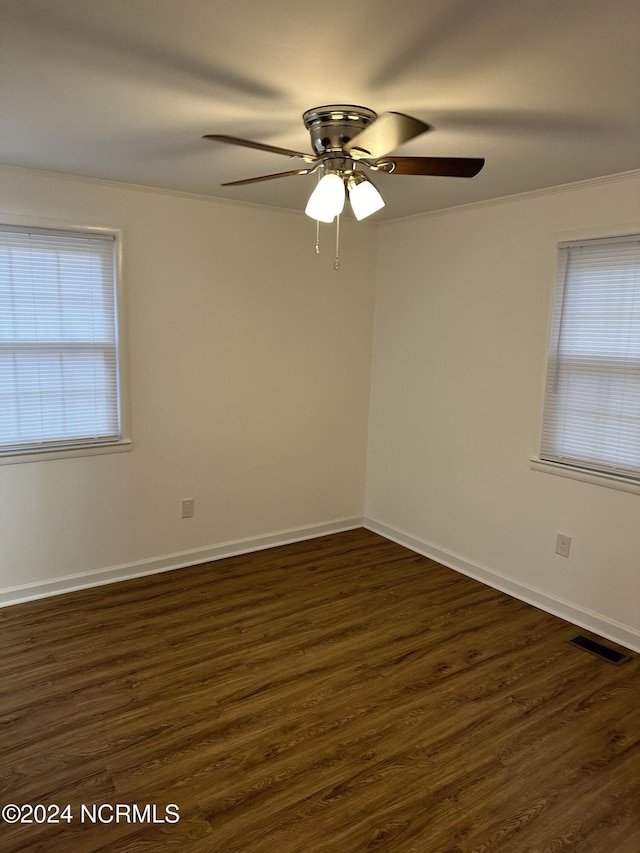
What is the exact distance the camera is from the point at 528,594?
3.44 metres

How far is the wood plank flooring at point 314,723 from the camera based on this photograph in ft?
6.16

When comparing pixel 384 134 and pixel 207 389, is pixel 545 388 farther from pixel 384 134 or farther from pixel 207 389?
pixel 207 389

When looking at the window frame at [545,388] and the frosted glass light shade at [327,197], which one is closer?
the frosted glass light shade at [327,197]

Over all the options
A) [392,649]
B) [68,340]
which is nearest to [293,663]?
[392,649]

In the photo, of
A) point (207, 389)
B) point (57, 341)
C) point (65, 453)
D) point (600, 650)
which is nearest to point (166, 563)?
point (65, 453)

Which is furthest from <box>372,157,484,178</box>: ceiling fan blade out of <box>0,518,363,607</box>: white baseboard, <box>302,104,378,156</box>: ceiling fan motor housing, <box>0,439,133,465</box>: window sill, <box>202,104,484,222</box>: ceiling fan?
<box>0,518,363,607</box>: white baseboard

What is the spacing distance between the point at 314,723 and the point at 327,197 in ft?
6.71

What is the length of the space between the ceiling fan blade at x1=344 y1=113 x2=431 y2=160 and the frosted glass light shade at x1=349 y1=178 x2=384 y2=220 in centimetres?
9

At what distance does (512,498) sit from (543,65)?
2423mm

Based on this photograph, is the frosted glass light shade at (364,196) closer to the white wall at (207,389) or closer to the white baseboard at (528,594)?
the white wall at (207,389)

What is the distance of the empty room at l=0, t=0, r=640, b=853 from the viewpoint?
1.80 meters

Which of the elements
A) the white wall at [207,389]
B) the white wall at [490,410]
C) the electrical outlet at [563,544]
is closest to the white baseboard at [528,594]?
the white wall at [490,410]

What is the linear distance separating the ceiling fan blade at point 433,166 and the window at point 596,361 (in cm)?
137

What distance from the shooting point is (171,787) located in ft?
A: 6.59
